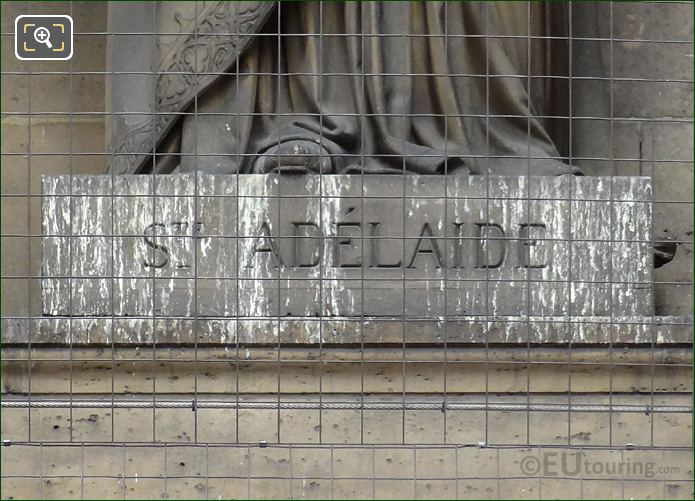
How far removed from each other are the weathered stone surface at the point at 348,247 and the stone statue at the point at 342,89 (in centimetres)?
12

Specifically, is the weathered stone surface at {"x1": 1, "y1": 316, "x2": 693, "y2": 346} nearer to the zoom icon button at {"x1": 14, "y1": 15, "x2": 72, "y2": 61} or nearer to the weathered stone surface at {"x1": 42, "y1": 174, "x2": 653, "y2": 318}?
the weathered stone surface at {"x1": 42, "y1": 174, "x2": 653, "y2": 318}

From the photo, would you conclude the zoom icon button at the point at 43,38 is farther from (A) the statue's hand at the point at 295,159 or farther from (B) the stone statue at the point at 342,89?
(A) the statue's hand at the point at 295,159

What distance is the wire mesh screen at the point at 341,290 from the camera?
4633mm

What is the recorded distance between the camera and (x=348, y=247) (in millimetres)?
4773

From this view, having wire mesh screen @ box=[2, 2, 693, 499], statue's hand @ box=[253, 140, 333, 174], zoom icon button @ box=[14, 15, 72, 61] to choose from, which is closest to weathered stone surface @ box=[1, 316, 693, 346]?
wire mesh screen @ box=[2, 2, 693, 499]

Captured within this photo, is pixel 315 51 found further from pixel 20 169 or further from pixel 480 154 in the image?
→ pixel 20 169

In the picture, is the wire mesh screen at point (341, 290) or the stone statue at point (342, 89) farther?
the stone statue at point (342, 89)

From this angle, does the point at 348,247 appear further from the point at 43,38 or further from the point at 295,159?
the point at 43,38

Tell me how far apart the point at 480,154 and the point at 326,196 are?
0.60 metres

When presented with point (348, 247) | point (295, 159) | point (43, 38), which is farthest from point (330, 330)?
point (43, 38)

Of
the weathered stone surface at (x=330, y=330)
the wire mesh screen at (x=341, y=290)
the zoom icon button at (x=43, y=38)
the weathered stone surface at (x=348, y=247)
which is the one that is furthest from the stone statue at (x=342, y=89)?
the weathered stone surface at (x=330, y=330)

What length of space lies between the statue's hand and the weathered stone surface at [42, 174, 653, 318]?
4cm

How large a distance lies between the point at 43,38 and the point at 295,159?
2.65ft

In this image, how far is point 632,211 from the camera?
15.8ft
